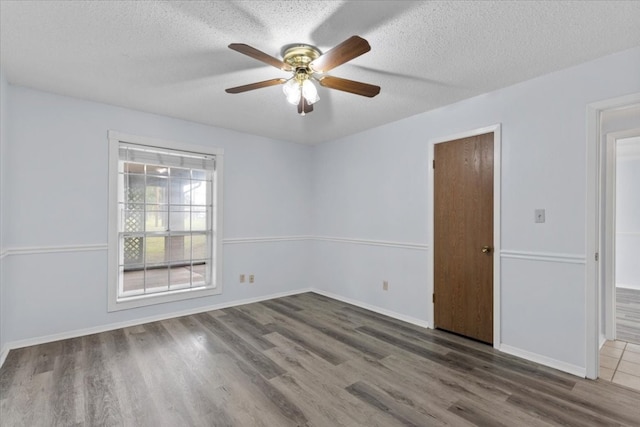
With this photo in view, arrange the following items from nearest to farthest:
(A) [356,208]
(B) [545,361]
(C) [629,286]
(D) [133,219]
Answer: (B) [545,361]
(D) [133,219]
(A) [356,208]
(C) [629,286]

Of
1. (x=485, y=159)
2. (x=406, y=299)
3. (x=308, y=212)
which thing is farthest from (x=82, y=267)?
(x=485, y=159)

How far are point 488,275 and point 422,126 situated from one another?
5.84ft

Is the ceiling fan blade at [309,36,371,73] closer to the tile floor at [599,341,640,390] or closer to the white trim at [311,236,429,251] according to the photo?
the white trim at [311,236,429,251]

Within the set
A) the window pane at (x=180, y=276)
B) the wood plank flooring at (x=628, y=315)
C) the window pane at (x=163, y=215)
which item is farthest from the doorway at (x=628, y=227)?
the window pane at (x=180, y=276)

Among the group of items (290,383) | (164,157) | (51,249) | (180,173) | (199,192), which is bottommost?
(290,383)

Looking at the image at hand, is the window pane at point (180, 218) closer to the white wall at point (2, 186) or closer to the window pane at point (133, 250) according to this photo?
the window pane at point (133, 250)

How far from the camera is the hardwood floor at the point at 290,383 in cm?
193

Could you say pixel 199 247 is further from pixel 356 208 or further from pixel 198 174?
pixel 356 208

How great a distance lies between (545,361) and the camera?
2588 millimetres

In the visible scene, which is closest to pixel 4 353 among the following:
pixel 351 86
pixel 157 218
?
pixel 157 218

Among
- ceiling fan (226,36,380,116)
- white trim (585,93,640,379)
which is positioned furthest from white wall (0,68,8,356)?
white trim (585,93,640,379)

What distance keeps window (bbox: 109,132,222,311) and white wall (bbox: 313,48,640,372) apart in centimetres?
236

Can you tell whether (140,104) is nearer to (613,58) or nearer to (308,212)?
(308,212)

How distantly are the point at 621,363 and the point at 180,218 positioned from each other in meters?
4.80
